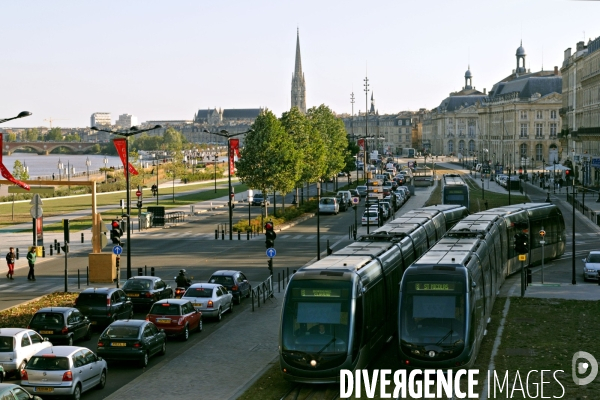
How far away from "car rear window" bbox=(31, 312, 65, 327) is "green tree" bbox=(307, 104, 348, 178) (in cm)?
6679

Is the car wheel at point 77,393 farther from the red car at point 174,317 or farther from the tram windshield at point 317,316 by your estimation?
the red car at point 174,317

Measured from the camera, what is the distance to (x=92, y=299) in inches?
1255

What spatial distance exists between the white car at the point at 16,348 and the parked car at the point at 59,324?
2429 millimetres

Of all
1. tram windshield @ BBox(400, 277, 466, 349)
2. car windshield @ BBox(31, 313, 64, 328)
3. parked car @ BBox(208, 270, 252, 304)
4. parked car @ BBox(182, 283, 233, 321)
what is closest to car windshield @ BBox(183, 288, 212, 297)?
parked car @ BBox(182, 283, 233, 321)

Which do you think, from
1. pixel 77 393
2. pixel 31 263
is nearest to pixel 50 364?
pixel 77 393

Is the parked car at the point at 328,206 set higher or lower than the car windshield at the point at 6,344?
higher

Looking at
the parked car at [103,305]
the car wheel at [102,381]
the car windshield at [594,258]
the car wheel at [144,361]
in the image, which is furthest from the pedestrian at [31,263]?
the car windshield at [594,258]

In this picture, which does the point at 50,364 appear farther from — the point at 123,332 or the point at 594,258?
the point at 594,258

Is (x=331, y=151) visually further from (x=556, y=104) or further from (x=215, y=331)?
(x=556, y=104)

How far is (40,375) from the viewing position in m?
22.0

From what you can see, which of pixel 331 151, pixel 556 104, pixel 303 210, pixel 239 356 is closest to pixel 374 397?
pixel 239 356

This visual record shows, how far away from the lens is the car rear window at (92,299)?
31.7m

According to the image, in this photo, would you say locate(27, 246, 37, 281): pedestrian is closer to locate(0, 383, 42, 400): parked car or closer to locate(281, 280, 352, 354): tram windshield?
locate(281, 280, 352, 354): tram windshield

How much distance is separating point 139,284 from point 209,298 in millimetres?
4066
